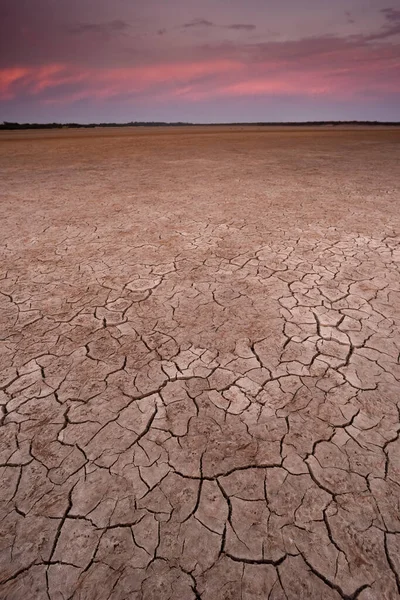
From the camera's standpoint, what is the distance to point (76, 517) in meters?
1.19

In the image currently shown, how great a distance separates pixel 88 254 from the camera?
3.54 metres

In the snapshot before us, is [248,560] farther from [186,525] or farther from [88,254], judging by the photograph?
[88,254]

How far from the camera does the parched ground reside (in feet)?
3.50

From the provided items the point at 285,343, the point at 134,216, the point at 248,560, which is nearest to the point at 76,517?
the point at 248,560

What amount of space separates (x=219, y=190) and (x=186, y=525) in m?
6.21

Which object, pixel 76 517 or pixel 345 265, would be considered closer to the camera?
pixel 76 517

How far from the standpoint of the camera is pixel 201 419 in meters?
1.59

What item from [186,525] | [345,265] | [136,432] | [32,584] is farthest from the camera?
[345,265]

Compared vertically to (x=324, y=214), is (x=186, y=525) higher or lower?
lower

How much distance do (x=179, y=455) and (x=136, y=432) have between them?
0.26 metres

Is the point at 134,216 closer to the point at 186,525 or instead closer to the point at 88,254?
the point at 88,254

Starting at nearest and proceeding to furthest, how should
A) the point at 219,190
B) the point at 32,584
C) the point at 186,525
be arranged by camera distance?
the point at 32,584 < the point at 186,525 < the point at 219,190

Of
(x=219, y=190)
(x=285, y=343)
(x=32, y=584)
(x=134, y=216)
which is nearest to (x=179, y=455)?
(x=32, y=584)

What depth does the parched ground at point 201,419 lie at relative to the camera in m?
1.07
